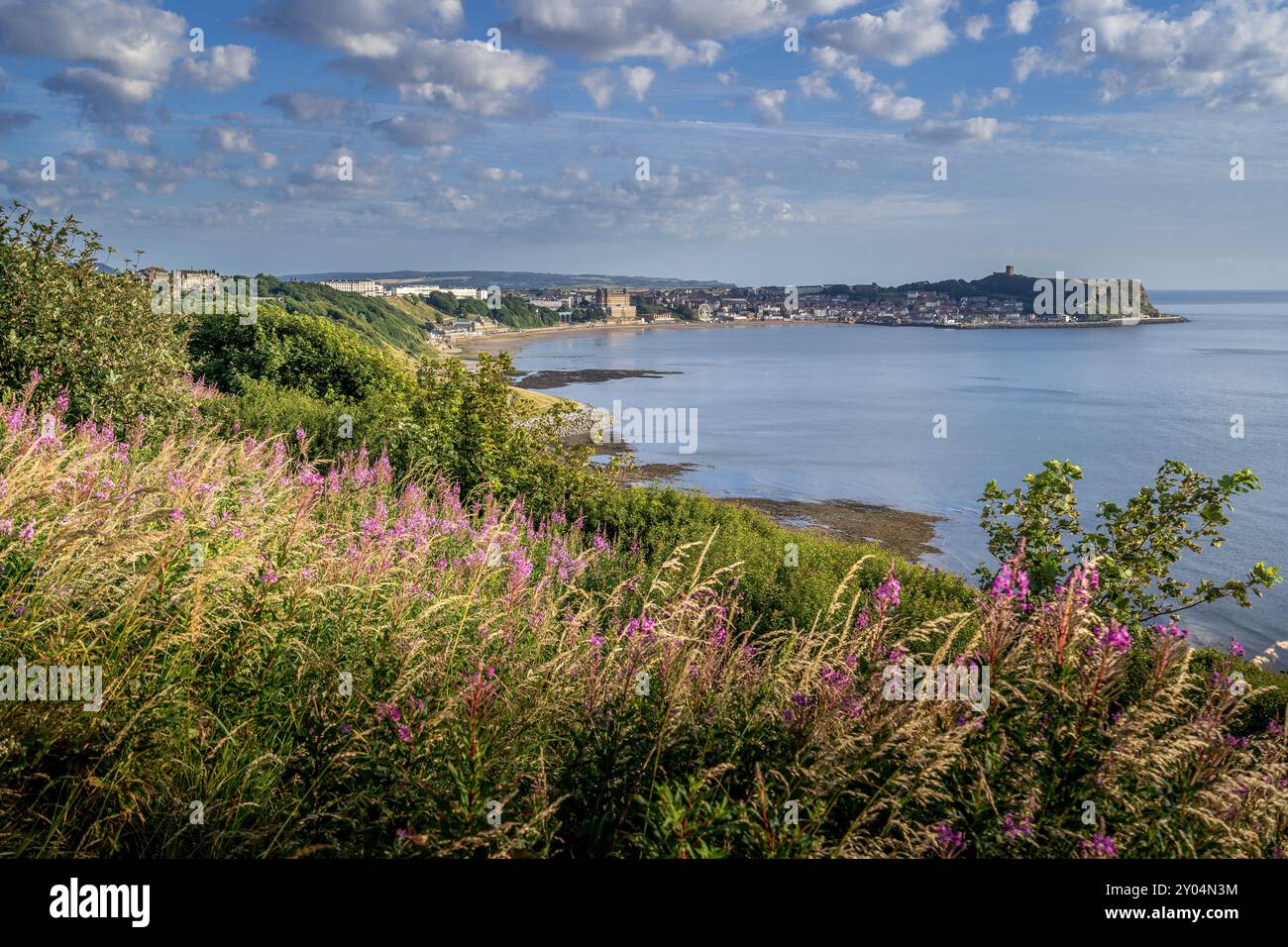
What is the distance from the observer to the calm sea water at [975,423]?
35844 mm

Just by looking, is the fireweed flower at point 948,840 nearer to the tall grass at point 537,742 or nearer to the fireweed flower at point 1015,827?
the tall grass at point 537,742

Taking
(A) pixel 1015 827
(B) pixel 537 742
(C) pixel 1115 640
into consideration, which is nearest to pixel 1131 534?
(C) pixel 1115 640

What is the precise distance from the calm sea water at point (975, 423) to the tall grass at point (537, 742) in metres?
21.9

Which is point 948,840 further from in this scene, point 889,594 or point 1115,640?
point 889,594

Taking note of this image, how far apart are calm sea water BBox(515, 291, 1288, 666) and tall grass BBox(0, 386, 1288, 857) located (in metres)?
21.9

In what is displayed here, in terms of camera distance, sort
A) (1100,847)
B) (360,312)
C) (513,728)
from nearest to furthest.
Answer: (1100,847) → (513,728) → (360,312)

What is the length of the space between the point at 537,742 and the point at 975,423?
64781 mm

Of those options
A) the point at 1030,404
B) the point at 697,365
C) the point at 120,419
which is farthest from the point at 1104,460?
the point at 697,365

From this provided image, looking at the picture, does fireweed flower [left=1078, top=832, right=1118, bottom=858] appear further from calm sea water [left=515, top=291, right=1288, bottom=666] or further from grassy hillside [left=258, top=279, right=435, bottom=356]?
grassy hillside [left=258, top=279, right=435, bottom=356]

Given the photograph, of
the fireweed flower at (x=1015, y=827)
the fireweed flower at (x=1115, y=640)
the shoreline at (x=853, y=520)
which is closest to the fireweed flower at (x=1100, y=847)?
the fireweed flower at (x=1015, y=827)

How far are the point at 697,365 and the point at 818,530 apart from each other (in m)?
87.3

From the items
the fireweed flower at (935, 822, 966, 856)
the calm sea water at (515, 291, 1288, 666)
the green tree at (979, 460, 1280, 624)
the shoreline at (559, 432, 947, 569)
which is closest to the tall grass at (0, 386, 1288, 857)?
the fireweed flower at (935, 822, 966, 856)

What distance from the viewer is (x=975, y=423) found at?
209 feet

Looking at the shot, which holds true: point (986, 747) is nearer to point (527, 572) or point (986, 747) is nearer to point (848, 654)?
point (848, 654)
